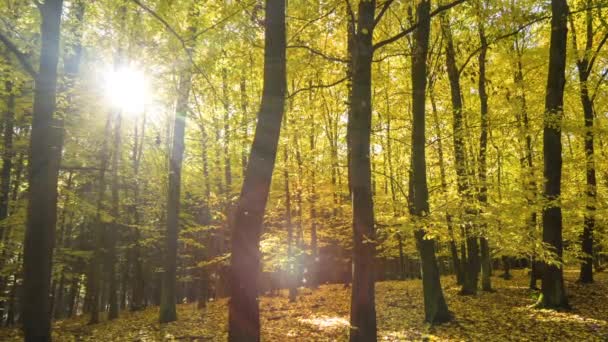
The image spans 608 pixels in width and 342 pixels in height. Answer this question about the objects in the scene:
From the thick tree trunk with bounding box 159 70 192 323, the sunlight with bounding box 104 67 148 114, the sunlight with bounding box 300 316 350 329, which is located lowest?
the sunlight with bounding box 300 316 350 329

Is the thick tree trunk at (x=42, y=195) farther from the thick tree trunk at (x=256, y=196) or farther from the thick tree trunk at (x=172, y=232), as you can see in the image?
the thick tree trunk at (x=172, y=232)

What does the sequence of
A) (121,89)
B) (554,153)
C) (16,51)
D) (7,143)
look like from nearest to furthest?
(16,51) < (554,153) < (7,143) < (121,89)

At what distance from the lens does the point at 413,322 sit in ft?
32.4

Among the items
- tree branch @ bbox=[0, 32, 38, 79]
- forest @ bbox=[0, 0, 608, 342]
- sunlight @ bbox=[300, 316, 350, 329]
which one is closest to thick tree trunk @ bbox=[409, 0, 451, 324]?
forest @ bbox=[0, 0, 608, 342]

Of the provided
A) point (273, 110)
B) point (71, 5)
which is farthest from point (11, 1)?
point (273, 110)

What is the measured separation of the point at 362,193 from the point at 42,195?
5.21 m

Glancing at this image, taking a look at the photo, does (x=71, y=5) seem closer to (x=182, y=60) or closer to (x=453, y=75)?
(x=182, y=60)

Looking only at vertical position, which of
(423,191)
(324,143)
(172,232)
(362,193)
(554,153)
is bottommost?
(172,232)

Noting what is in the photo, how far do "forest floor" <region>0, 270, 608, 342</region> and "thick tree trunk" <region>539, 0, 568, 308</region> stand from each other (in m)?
0.74

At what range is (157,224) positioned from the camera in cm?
2511

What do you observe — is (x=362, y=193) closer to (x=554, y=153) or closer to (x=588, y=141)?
(x=554, y=153)

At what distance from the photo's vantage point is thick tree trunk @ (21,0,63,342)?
208 inches

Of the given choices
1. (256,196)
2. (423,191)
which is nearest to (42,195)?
(256,196)

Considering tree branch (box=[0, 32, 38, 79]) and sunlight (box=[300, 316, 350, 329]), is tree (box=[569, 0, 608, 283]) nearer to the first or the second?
sunlight (box=[300, 316, 350, 329])
